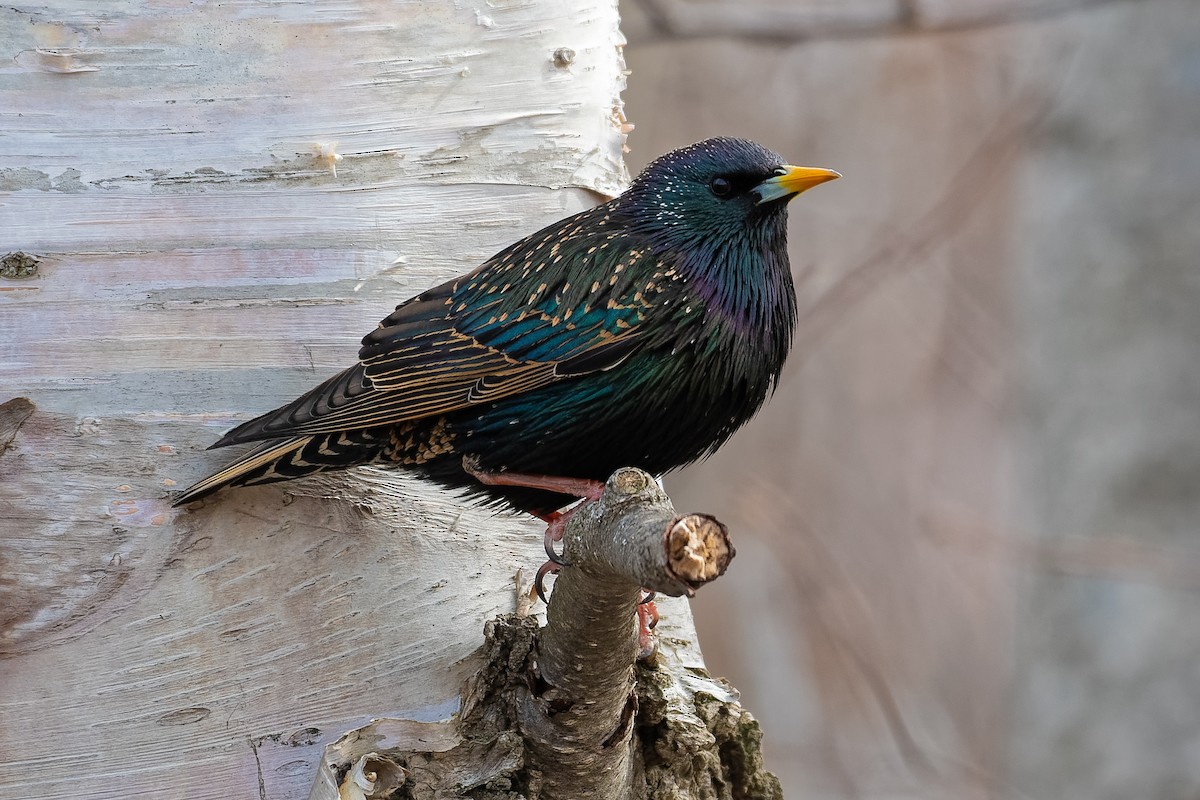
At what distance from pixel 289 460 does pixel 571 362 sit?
50cm

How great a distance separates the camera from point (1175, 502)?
4.05m

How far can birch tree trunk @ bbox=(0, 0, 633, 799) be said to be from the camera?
1910 mm

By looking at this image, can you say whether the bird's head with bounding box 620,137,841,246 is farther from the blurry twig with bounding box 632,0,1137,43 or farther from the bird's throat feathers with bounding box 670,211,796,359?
the blurry twig with bounding box 632,0,1137,43

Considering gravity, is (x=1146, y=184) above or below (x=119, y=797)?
above

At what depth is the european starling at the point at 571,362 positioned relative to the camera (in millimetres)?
2154

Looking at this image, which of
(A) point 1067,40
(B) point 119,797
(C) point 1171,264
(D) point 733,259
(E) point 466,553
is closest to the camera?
(B) point 119,797

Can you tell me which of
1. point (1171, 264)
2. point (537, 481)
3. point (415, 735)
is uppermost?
point (1171, 264)

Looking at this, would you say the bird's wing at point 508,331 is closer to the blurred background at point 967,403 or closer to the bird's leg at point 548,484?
the bird's leg at point 548,484

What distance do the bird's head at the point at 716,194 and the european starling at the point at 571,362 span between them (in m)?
0.01

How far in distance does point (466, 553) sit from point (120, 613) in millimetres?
555

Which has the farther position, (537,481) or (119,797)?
(537,481)

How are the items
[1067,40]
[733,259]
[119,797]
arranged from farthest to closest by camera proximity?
1. [1067,40]
2. [733,259]
3. [119,797]

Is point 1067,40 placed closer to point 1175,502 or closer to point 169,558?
point 1175,502

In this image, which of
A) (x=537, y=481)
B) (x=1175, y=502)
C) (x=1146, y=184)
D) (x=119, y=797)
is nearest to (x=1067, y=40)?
(x=1146, y=184)
